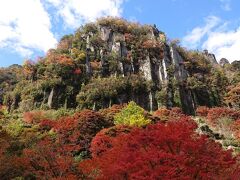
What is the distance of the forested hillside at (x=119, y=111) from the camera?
29.4 m

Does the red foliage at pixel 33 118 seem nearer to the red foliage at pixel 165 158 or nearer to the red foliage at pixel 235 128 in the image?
the red foliage at pixel 165 158

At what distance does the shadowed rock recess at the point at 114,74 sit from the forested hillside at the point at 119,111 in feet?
0.71

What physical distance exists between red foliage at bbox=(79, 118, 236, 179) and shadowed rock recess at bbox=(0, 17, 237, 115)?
4448 centimetres

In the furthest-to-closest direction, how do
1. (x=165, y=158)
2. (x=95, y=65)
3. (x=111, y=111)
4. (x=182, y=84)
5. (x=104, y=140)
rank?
(x=182, y=84)
(x=95, y=65)
(x=111, y=111)
(x=104, y=140)
(x=165, y=158)

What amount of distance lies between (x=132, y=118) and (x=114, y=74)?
31.2 metres

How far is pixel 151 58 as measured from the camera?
88.8 meters

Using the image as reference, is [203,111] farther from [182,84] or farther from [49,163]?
[49,163]

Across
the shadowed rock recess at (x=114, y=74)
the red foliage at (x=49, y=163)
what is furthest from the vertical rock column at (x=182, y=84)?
the red foliage at (x=49, y=163)

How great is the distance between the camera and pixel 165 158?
27.7 meters

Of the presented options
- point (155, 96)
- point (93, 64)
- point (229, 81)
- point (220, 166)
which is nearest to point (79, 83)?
point (93, 64)

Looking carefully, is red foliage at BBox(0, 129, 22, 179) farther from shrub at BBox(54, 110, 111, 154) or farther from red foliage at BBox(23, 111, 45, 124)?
red foliage at BBox(23, 111, 45, 124)

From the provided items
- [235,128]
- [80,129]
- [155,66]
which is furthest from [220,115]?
[80,129]

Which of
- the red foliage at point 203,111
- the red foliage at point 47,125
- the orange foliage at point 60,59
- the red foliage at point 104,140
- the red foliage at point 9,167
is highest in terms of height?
the orange foliage at point 60,59

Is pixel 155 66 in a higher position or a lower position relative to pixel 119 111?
higher
